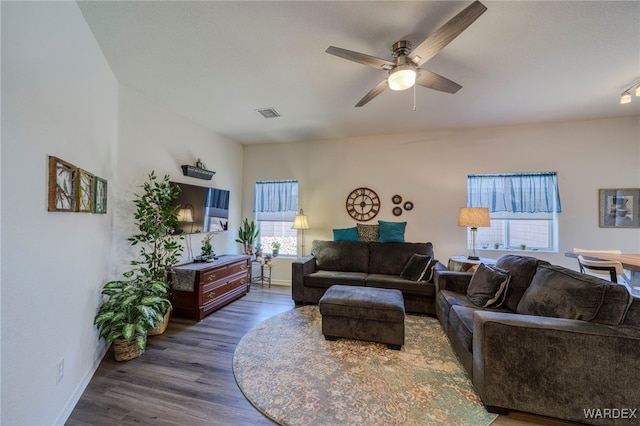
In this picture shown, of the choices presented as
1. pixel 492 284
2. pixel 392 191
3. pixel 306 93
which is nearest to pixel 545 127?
pixel 392 191

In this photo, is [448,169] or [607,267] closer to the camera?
[607,267]

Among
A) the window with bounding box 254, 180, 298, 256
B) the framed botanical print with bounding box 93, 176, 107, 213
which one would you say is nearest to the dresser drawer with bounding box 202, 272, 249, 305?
the window with bounding box 254, 180, 298, 256

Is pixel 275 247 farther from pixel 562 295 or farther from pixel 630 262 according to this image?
pixel 630 262

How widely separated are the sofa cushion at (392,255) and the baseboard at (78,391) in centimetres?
336

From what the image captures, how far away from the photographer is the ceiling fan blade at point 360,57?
6.11 feet

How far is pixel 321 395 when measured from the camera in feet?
6.18

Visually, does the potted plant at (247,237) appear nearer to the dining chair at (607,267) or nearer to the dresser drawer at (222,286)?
the dresser drawer at (222,286)

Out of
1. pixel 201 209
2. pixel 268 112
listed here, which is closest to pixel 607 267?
pixel 268 112

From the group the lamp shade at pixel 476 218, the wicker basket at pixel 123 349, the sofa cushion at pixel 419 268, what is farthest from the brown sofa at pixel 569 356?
the wicker basket at pixel 123 349

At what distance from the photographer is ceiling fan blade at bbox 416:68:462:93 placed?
220 cm

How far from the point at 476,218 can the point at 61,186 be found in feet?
14.5

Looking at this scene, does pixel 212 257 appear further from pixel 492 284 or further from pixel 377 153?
pixel 492 284

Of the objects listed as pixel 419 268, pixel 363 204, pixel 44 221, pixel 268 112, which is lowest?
pixel 419 268

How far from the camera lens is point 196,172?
3.96 m
